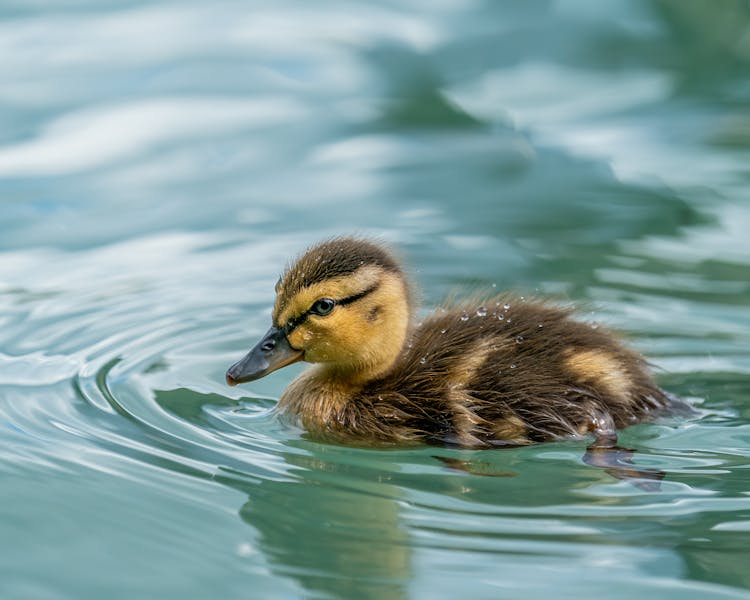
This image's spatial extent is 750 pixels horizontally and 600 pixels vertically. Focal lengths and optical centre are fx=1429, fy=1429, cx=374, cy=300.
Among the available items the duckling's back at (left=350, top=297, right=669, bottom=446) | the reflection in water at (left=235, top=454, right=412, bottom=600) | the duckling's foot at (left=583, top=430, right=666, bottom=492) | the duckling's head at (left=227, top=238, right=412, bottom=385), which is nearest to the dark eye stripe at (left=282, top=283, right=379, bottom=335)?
the duckling's head at (left=227, top=238, right=412, bottom=385)

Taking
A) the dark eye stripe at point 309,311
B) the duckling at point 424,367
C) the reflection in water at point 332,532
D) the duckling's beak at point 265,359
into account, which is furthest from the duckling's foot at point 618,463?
the duckling's beak at point 265,359

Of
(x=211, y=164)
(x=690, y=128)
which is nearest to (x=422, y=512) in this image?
(x=211, y=164)

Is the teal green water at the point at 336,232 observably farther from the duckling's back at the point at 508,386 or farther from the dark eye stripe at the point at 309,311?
the dark eye stripe at the point at 309,311

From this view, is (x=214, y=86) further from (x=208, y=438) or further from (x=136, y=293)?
(x=208, y=438)

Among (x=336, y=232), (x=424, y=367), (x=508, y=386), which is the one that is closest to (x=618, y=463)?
(x=508, y=386)

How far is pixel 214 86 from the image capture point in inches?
279

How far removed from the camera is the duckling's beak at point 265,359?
3.88m

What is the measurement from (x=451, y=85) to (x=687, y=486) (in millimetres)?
4014

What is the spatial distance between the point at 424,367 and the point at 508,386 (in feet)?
0.84

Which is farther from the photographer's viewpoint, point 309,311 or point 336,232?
point 336,232

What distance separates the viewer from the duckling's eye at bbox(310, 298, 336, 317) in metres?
3.88

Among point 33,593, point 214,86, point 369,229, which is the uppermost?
point 214,86

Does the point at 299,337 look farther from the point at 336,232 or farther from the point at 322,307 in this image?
the point at 336,232

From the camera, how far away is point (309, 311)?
3.88 m
